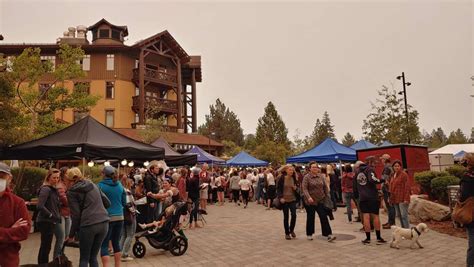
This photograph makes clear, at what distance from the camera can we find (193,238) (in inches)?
370

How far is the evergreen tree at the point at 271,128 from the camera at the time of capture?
57594mm

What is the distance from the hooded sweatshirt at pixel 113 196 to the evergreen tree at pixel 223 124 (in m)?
65.9

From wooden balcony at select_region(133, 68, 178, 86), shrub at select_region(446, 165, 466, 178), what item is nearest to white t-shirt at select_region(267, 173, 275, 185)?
shrub at select_region(446, 165, 466, 178)

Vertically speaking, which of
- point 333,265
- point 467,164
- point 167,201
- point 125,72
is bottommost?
point 333,265

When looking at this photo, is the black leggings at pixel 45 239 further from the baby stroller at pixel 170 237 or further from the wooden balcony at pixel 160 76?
the wooden balcony at pixel 160 76

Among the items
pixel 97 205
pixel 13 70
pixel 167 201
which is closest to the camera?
pixel 97 205

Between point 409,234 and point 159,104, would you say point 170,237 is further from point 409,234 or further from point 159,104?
point 159,104

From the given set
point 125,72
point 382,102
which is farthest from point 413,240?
point 125,72

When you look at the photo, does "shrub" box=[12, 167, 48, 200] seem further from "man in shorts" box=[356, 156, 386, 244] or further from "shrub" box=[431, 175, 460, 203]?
"shrub" box=[431, 175, 460, 203]

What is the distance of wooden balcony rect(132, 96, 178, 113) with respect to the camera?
3471 cm

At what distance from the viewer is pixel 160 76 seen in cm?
3622

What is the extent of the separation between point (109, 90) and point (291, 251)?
3096cm

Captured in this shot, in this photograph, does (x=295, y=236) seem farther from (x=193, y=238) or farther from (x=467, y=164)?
(x=467, y=164)

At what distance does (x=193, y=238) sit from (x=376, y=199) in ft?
15.7
